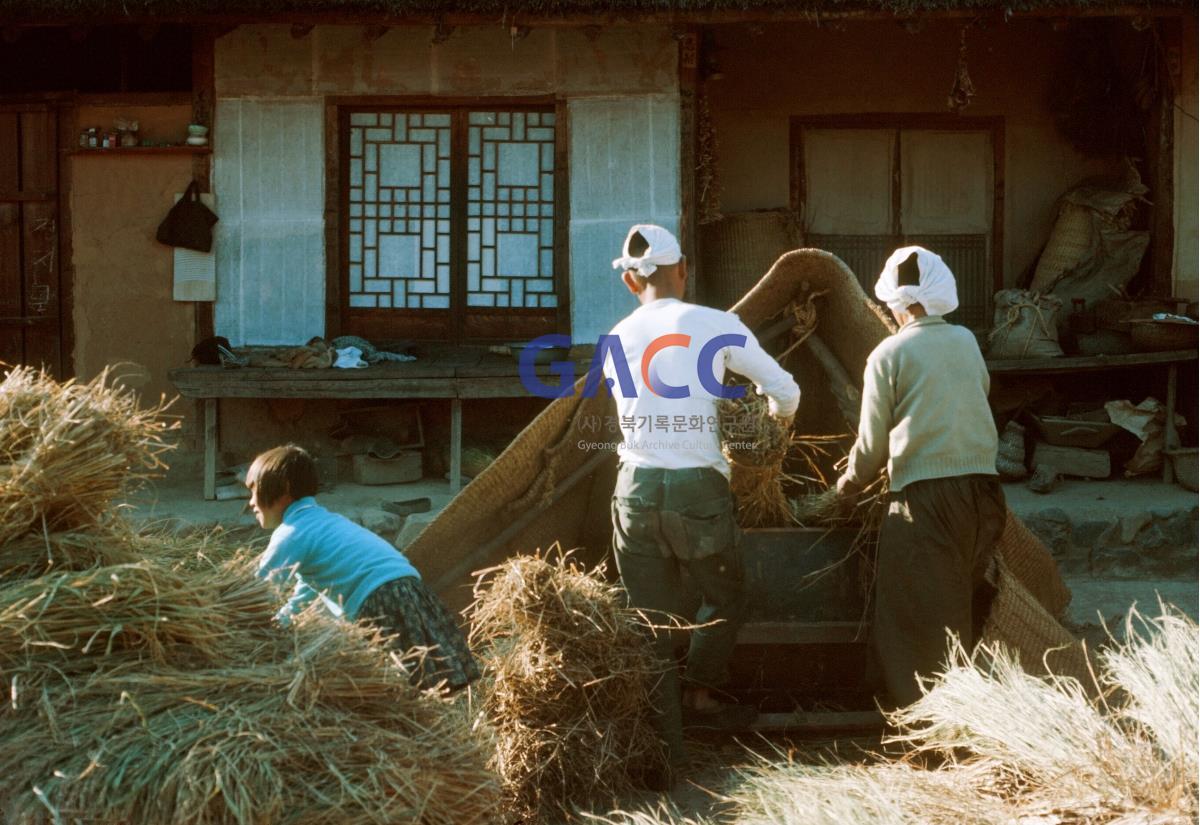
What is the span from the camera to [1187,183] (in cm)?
888

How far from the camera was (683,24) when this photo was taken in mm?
8297

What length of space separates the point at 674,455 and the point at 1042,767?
6.75 ft

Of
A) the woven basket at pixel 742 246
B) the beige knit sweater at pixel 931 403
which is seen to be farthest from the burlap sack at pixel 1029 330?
the beige knit sweater at pixel 931 403

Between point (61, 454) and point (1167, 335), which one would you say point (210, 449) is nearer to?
point (61, 454)

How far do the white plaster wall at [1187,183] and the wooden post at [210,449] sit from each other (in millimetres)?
6166

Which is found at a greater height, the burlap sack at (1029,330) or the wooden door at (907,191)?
the wooden door at (907,191)

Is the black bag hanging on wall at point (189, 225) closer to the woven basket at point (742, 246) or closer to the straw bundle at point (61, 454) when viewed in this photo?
the woven basket at point (742, 246)

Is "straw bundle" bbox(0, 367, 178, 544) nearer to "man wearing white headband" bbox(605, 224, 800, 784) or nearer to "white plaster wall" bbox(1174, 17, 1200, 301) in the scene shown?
"man wearing white headband" bbox(605, 224, 800, 784)

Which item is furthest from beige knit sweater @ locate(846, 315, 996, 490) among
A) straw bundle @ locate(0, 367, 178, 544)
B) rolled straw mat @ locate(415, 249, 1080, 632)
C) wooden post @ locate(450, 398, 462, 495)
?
wooden post @ locate(450, 398, 462, 495)

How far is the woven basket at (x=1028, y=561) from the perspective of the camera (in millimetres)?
5328

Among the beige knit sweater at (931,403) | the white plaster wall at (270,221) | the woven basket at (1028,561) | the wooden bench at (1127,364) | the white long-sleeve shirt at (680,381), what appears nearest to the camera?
the white long-sleeve shirt at (680,381)

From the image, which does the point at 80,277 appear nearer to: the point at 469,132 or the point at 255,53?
the point at 255,53

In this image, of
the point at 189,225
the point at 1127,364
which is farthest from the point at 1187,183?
the point at 189,225

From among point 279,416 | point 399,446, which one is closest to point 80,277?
point 279,416
